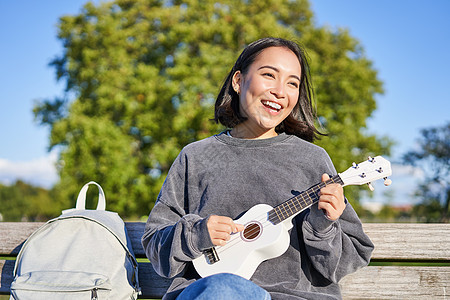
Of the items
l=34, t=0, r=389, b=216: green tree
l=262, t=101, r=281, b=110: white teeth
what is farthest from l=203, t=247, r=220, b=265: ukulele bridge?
l=34, t=0, r=389, b=216: green tree

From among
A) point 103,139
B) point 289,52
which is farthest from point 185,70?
point 289,52

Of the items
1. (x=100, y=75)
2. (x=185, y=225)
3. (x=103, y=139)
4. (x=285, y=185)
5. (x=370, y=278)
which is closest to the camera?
(x=185, y=225)

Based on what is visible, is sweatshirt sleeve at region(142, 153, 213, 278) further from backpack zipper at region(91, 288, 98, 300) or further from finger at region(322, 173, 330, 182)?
finger at region(322, 173, 330, 182)

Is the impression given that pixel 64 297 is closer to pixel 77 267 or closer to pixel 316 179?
pixel 77 267

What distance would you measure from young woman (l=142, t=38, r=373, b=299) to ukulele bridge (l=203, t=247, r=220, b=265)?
0.29 feet

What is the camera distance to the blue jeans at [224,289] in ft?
5.54

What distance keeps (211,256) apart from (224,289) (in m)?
0.48

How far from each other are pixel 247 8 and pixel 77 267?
1273cm

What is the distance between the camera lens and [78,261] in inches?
96.1

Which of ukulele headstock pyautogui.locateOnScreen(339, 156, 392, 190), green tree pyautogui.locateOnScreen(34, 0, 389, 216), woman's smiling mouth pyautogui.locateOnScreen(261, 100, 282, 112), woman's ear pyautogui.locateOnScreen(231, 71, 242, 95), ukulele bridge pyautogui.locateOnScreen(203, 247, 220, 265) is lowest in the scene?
ukulele bridge pyautogui.locateOnScreen(203, 247, 220, 265)

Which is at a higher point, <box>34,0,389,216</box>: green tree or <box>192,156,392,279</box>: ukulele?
<box>34,0,389,216</box>: green tree

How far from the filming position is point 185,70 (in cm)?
1247

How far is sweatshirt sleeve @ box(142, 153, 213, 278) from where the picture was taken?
2.07 metres

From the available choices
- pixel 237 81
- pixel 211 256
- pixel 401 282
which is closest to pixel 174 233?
pixel 211 256
